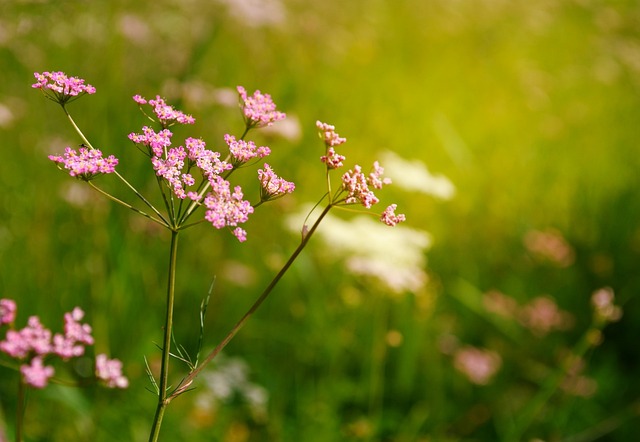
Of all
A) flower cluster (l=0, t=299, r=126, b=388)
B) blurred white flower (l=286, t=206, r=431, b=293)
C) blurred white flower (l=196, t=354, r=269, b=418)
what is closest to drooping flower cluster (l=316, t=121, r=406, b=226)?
flower cluster (l=0, t=299, r=126, b=388)

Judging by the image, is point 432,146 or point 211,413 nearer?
point 211,413

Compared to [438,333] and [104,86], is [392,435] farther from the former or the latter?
[104,86]

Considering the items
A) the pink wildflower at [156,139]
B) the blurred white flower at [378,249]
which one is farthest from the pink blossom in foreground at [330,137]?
the blurred white flower at [378,249]

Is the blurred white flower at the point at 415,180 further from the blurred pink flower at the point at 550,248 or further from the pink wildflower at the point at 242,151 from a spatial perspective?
the pink wildflower at the point at 242,151

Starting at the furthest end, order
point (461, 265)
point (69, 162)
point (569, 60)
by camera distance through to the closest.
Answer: point (569, 60), point (461, 265), point (69, 162)

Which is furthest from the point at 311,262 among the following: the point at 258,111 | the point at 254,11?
the point at 258,111

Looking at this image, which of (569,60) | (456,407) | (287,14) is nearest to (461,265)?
(456,407)
